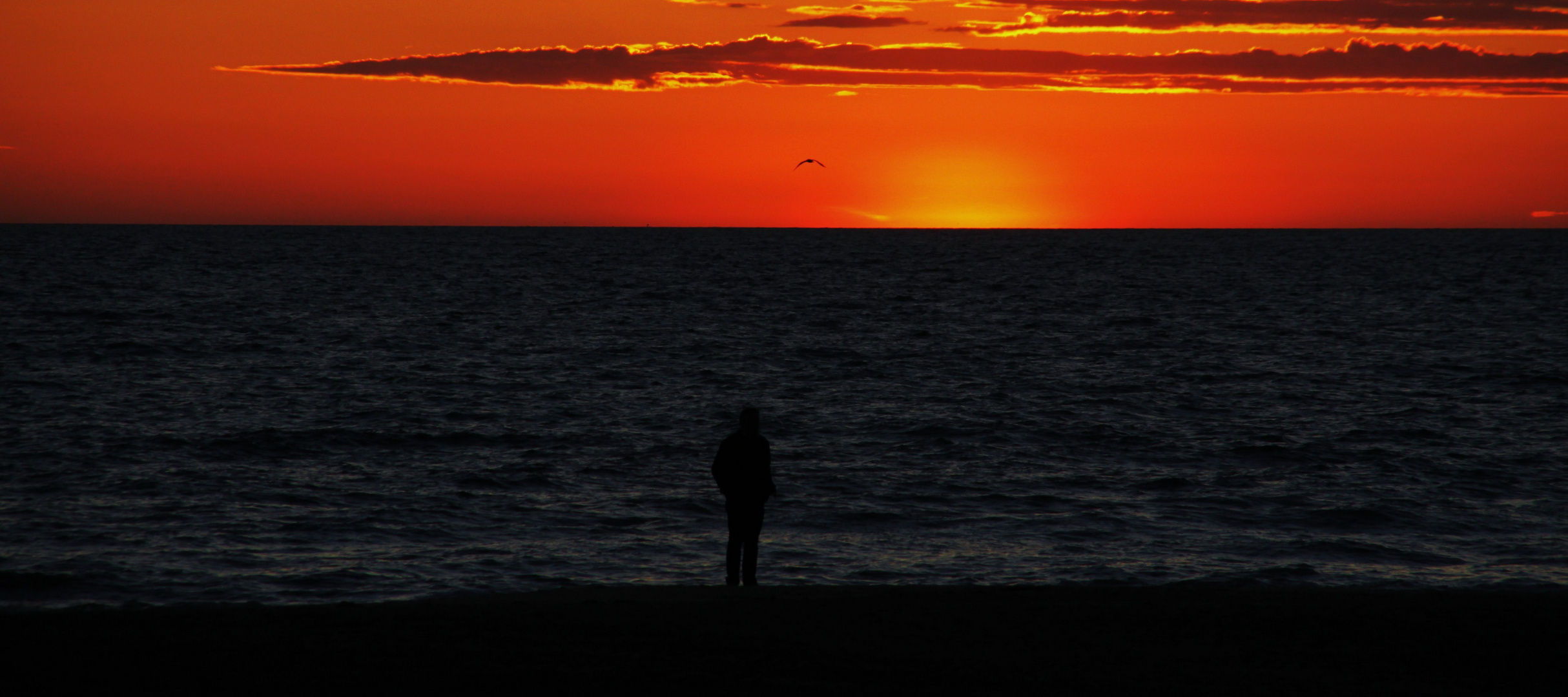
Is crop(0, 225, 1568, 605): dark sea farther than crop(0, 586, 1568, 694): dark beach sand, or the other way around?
crop(0, 225, 1568, 605): dark sea

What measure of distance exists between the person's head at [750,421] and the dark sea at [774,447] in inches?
103

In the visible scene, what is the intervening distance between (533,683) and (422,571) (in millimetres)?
5969

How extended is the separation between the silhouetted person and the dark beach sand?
3.58ft

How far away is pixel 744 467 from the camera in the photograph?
453 inches

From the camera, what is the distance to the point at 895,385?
31344 mm

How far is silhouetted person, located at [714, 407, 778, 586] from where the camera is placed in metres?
11.5

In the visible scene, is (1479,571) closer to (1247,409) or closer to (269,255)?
(1247,409)

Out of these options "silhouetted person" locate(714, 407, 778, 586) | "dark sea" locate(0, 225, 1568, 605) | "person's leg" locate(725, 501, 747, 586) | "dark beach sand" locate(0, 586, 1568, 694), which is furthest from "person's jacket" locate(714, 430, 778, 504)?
"dark sea" locate(0, 225, 1568, 605)

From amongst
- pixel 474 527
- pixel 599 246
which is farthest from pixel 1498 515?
pixel 599 246

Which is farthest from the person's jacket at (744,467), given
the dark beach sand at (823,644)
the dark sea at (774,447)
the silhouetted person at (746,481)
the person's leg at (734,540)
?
the dark sea at (774,447)

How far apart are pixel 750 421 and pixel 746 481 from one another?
625mm

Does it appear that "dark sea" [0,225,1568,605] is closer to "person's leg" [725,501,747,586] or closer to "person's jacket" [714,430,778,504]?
"person's leg" [725,501,747,586]

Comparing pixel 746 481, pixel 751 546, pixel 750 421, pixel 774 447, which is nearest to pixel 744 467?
pixel 746 481

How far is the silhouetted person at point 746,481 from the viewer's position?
11500 millimetres
